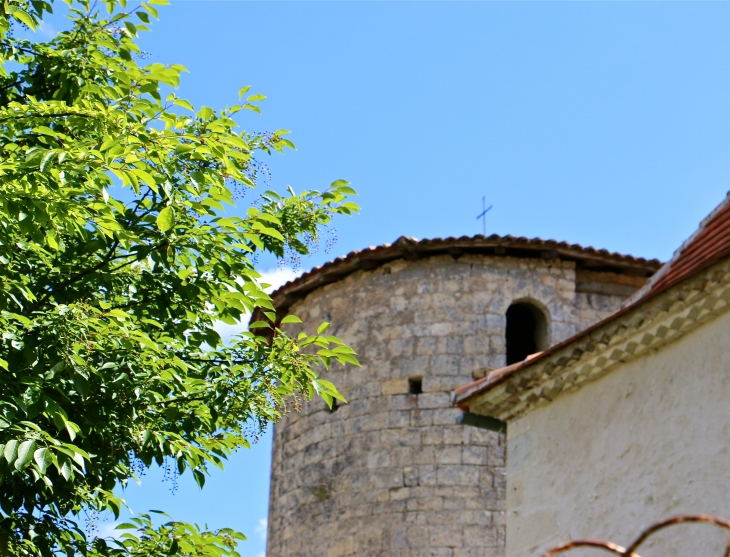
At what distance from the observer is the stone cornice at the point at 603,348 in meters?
6.02

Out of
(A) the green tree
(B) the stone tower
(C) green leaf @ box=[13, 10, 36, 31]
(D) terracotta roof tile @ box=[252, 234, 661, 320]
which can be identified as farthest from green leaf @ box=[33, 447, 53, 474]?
(D) terracotta roof tile @ box=[252, 234, 661, 320]

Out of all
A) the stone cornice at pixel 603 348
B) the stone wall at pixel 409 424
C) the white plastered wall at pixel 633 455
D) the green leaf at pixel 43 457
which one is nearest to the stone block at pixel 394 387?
the stone wall at pixel 409 424

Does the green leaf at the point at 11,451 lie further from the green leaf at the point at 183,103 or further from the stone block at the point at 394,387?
the stone block at the point at 394,387

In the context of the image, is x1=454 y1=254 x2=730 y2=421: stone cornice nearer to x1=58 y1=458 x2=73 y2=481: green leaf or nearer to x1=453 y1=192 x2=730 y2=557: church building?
x1=453 y1=192 x2=730 y2=557: church building

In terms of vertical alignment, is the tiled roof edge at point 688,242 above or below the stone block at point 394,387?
below

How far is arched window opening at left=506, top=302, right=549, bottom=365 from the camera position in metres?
12.4

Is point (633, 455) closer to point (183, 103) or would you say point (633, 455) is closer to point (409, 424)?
point (183, 103)

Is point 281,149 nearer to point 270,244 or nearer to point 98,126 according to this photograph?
point 270,244

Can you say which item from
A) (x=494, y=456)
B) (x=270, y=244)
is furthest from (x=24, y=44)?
(x=494, y=456)

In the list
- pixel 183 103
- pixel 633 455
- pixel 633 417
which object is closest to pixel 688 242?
pixel 633 417

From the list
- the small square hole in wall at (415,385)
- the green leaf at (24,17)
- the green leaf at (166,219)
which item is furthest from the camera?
the small square hole in wall at (415,385)

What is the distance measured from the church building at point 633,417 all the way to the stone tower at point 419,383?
13.0 feet

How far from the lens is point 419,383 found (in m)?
12.1

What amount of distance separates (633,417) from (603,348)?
437mm
